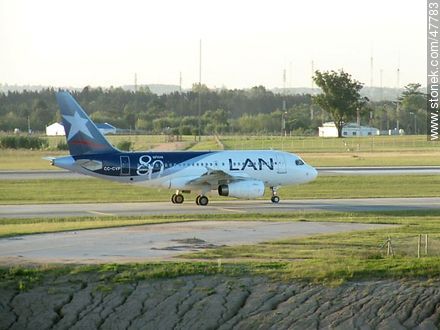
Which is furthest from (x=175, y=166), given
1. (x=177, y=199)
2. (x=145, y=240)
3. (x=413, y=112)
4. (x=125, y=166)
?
(x=413, y=112)

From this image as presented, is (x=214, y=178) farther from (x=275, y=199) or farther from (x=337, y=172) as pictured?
(x=337, y=172)

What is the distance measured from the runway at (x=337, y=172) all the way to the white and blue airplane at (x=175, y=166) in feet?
59.2

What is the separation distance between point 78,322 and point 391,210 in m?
25.8

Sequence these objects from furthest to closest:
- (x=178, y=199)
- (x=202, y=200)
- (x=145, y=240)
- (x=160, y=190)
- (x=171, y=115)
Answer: (x=171, y=115)
(x=160, y=190)
(x=178, y=199)
(x=202, y=200)
(x=145, y=240)

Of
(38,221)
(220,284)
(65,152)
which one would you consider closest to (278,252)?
(220,284)

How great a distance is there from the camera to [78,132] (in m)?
53.6

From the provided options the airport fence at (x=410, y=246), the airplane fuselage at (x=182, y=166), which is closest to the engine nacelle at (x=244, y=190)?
the airplane fuselage at (x=182, y=166)

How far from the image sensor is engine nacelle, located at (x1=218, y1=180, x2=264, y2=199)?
2099 inches

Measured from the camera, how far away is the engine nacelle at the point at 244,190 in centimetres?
5331

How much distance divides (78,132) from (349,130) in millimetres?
119869

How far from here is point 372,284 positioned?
28734 millimetres

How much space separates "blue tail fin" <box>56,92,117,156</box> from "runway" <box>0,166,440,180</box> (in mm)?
18077

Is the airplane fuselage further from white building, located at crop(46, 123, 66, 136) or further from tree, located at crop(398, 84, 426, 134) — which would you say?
tree, located at crop(398, 84, 426, 134)

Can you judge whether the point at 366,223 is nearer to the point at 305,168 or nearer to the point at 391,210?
the point at 391,210
